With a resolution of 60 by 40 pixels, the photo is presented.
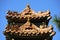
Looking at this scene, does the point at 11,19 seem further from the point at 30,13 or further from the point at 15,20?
the point at 30,13

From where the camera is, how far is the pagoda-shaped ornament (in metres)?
17.1

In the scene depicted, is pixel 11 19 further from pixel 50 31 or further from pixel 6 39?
pixel 50 31

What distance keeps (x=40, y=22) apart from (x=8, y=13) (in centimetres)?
287

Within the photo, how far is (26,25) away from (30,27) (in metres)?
0.42

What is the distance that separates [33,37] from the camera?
17.2m

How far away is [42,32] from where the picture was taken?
55.9 ft

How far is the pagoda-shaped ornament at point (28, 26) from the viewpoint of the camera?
17078 mm

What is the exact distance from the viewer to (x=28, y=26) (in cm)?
1823

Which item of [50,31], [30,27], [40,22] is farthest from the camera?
[40,22]

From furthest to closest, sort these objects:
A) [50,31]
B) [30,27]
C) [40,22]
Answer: [40,22], [30,27], [50,31]

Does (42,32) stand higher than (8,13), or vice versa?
(8,13)

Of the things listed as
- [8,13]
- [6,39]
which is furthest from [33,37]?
[8,13]

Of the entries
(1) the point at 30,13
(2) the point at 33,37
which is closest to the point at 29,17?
(1) the point at 30,13

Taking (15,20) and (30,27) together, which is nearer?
(30,27)
